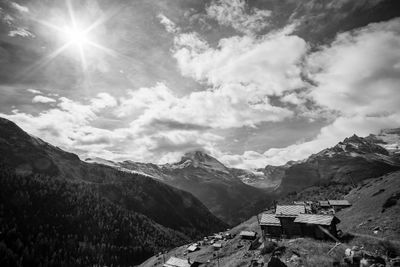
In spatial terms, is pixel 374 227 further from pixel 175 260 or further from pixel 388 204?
pixel 175 260

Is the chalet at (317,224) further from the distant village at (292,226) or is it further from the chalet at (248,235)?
the chalet at (248,235)

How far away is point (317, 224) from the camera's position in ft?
191

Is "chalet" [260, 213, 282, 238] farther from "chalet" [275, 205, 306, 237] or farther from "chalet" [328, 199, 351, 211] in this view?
"chalet" [328, 199, 351, 211]

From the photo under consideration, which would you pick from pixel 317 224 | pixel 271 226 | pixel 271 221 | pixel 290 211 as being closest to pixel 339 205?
pixel 290 211

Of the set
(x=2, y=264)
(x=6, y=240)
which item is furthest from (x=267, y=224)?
(x=6, y=240)

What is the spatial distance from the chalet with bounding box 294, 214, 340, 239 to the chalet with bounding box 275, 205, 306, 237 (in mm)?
2233

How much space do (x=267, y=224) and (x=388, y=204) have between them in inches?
1514

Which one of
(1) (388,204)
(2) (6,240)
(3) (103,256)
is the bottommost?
(3) (103,256)

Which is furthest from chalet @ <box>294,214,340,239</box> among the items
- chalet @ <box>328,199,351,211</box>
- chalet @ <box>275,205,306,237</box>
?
chalet @ <box>328,199,351,211</box>

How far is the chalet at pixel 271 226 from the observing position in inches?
2743

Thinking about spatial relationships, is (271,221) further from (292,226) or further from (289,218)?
(292,226)

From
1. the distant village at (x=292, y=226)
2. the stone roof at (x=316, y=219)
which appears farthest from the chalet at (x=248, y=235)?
the stone roof at (x=316, y=219)

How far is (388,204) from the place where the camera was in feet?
244

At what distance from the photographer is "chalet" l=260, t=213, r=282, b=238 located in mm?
69681
